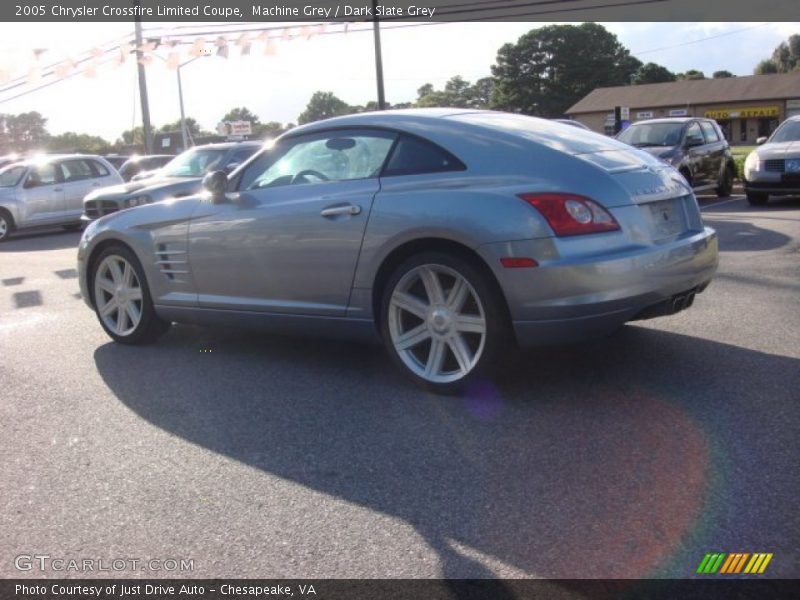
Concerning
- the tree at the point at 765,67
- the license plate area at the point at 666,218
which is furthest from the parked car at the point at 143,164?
the tree at the point at 765,67

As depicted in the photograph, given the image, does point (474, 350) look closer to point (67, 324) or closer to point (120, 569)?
point (120, 569)

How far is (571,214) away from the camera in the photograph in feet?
14.5

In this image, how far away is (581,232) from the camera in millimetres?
4418

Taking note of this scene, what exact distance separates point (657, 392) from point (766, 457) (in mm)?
979

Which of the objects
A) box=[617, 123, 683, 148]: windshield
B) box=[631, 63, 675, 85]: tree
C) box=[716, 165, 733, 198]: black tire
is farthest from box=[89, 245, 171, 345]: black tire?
box=[631, 63, 675, 85]: tree

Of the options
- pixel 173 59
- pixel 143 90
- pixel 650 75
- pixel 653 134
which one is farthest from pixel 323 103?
pixel 653 134

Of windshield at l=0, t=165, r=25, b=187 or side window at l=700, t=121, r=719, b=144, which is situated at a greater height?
windshield at l=0, t=165, r=25, b=187

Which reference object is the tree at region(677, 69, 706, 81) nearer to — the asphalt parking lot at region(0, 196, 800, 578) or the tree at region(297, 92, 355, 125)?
the tree at region(297, 92, 355, 125)

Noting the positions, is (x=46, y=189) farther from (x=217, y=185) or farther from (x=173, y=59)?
(x=217, y=185)

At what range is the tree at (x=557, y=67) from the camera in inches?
3479

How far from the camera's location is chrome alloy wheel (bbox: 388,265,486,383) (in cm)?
473

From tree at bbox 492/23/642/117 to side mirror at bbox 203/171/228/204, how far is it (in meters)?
85.2

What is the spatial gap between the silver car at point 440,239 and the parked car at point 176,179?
592 centimetres

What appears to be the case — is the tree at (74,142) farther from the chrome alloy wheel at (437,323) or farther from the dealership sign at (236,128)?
the chrome alloy wheel at (437,323)
